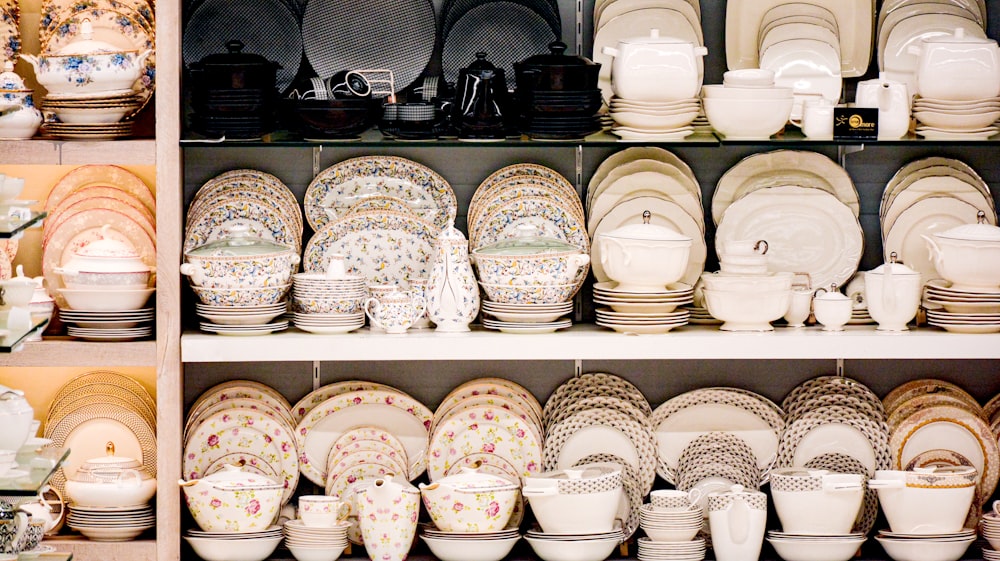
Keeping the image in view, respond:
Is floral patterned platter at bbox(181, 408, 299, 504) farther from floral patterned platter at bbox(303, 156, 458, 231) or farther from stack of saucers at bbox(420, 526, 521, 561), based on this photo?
floral patterned platter at bbox(303, 156, 458, 231)

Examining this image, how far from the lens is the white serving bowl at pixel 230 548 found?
8.82ft

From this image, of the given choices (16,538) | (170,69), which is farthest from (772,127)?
(16,538)

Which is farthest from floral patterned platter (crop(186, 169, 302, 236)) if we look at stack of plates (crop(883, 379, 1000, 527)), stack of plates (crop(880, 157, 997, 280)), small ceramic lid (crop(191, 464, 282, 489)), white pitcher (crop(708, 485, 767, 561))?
stack of plates (crop(883, 379, 1000, 527))

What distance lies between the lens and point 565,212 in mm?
2957

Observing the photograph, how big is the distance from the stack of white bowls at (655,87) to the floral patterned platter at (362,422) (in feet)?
3.08

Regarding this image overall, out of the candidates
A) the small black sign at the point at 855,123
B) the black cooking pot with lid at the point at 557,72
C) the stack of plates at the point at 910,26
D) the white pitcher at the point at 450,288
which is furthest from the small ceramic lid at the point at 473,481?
the stack of plates at the point at 910,26

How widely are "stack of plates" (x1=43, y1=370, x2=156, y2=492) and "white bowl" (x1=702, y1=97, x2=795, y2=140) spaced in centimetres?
164

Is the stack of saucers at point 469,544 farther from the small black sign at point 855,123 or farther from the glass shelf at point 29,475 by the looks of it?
the small black sign at point 855,123

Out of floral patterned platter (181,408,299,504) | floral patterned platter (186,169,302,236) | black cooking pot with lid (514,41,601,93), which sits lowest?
floral patterned platter (181,408,299,504)

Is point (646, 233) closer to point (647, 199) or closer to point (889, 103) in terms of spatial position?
point (647, 199)

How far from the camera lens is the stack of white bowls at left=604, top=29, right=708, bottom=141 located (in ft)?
8.79

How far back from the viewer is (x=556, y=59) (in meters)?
2.70

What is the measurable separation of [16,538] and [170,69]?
1.19m

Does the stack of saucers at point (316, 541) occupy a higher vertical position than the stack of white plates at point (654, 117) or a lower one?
lower
